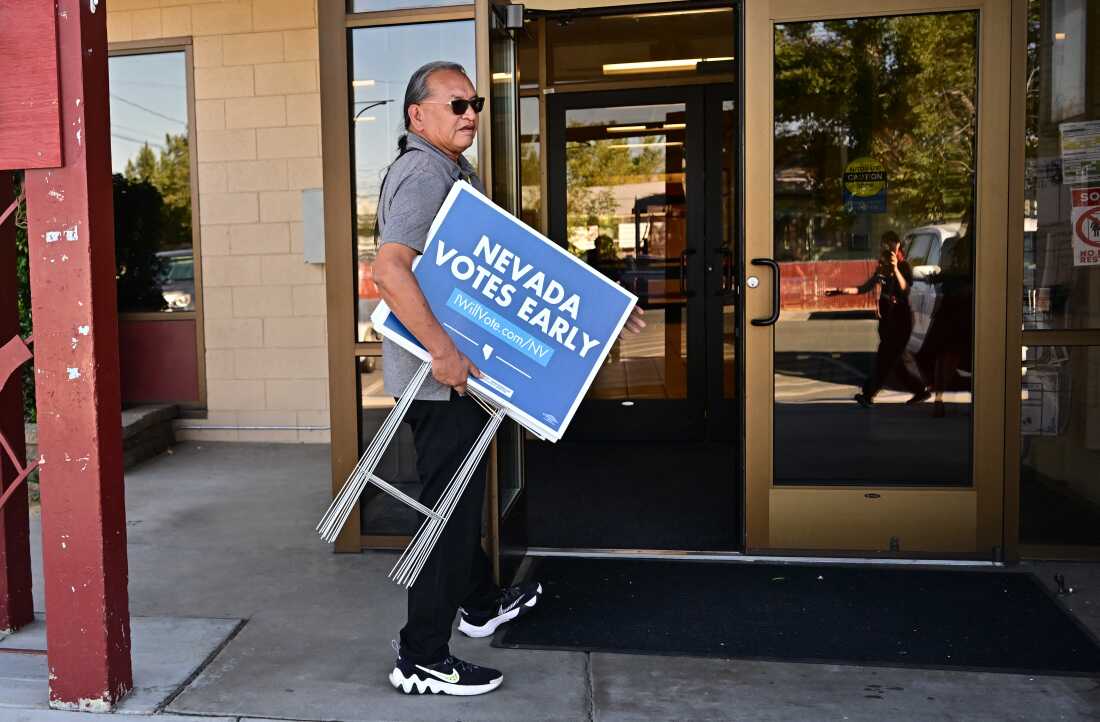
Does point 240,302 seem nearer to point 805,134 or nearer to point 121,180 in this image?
point 121,180

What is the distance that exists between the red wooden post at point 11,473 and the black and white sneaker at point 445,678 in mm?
1417

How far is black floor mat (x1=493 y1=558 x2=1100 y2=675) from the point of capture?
3170mm

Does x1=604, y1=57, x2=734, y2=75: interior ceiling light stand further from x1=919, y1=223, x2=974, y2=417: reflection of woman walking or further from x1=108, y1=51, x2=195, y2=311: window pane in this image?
x1=108, y1=51, x2=195, y2=311: window pane

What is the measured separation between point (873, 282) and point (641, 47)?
9.64ft

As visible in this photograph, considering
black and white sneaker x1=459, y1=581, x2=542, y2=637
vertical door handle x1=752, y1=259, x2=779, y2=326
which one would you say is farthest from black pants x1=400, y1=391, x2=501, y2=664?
vertical door handle x1=752, y1=259, x2=779, y2=326

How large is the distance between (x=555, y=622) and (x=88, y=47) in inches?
92.7

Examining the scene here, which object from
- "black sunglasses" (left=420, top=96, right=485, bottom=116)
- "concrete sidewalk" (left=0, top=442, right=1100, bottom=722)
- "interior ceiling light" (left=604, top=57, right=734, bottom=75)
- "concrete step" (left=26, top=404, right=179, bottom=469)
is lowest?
"concrete sidewalk" (left=0, top=442, right=1100, bottom=722)

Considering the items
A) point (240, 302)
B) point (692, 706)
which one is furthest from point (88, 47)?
→ point (240, 302)

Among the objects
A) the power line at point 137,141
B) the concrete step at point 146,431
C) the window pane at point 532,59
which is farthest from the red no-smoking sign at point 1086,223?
the power line at point 137,141

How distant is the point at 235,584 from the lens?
3.93 m

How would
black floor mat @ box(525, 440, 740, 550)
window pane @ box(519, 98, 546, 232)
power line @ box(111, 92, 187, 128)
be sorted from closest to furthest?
black floor mat @ box(525, 440, 740, 550) → window pane @ box(519, 98, 546, 232) → power line @ box(111, 92, 187, 128)

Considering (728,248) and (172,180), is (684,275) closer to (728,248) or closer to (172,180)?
(728,248)

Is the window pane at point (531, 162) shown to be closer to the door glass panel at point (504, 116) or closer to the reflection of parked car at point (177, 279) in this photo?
the door glass panel at point (504, 116)

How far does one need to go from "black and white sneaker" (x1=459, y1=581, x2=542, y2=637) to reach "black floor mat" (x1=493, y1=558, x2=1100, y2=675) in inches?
1.7
